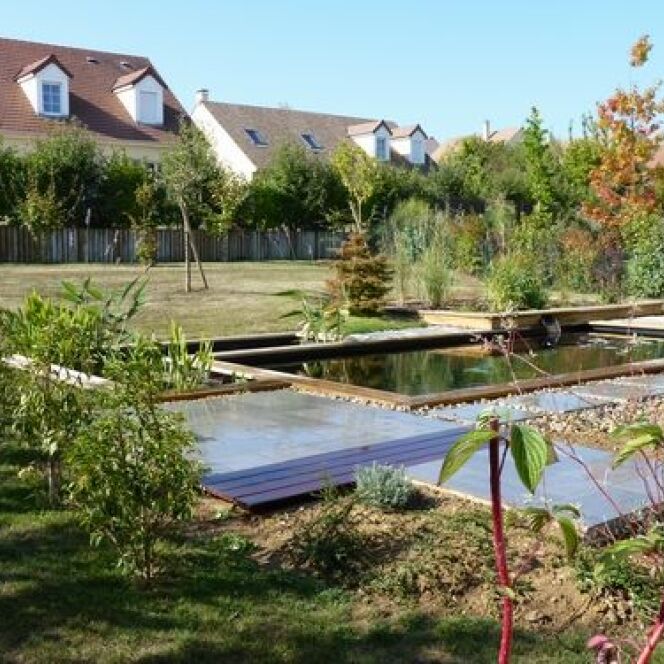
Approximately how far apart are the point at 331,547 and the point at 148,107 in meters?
31.4

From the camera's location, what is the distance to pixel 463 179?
34.2 metres

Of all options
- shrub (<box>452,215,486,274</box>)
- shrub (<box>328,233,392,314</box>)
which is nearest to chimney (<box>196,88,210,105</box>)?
shrub (<box>452,215,486,274</box>)

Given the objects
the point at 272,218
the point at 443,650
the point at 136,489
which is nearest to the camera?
the point at 443,650

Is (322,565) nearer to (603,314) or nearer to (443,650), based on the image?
(443,650)

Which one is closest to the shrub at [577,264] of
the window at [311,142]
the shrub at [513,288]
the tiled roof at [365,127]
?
the shrub at [513,288]

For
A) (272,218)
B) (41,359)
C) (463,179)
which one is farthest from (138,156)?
(41,359)

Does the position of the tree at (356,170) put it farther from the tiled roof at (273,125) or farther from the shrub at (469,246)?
the tiled roof at (273,125)

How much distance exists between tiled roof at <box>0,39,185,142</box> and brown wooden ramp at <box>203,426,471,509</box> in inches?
1063

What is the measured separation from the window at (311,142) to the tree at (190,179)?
13028 millimetres

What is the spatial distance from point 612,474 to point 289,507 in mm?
1691

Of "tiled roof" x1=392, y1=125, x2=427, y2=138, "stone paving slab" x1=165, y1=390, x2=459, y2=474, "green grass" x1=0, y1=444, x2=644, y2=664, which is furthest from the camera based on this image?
"tiled roof" x1=392, y1=125, x2=427, y2=138

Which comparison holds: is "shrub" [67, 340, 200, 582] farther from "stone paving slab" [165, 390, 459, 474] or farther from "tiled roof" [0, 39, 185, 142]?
"tiled roof" [0, 39, 185, 142]

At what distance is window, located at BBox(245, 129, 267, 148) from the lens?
123ft

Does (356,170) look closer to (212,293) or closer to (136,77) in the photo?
(212,293)
